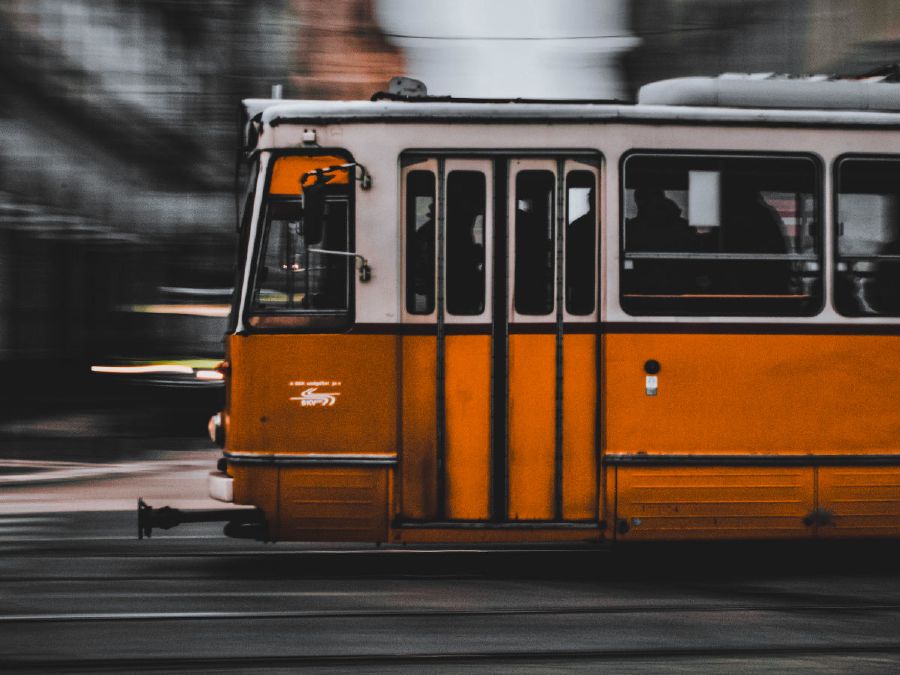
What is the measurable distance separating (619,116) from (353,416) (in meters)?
2.42

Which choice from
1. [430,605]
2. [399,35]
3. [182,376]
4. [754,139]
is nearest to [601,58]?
[399,35]

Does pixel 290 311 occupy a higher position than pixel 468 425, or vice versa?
pixel 290 311

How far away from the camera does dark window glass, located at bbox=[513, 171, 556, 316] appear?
704 centimetres

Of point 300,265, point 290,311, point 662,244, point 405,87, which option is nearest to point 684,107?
point 662,244

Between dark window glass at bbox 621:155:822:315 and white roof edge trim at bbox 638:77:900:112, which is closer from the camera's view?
dark window glass at bbox 621:155:822:315

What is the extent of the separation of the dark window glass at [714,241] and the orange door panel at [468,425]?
97cm

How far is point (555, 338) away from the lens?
7008mm

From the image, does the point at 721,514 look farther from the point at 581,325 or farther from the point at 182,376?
the point at 182,376

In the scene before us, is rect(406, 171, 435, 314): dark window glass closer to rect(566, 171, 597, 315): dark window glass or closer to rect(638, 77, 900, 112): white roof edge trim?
rect(566, 171, 597, 315): dark window glass

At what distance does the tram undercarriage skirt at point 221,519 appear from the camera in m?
6.98

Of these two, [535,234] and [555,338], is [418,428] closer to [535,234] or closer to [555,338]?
[555,338]

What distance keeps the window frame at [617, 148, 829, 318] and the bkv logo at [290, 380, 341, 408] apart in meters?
1.80

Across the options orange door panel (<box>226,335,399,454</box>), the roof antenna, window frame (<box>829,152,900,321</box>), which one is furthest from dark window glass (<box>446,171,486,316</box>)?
window frame (<box>829,152,900,321</box>)

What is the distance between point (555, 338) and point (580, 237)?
2.08 feet
